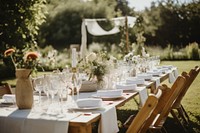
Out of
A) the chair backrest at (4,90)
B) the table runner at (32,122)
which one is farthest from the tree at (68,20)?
the table runner at (32,122)

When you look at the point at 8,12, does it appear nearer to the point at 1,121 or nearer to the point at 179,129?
the point at 179,129

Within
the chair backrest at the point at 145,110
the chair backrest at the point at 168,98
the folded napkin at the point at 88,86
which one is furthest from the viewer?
the folded napkin at the point at 88,86

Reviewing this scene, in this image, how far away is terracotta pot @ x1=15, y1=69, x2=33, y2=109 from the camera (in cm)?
296

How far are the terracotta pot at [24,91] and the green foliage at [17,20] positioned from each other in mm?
7324

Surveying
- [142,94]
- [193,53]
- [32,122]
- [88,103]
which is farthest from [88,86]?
[193,53]

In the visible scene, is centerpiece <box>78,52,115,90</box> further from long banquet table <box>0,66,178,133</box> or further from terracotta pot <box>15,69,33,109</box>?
terracotta pot <box>15,69,33,109</box>

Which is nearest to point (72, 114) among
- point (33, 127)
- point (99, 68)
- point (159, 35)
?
point (33, 127)

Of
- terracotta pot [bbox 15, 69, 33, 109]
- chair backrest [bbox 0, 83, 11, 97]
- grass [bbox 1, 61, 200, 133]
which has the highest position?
terracotta pot [bbox 15, 69, 33, 109]

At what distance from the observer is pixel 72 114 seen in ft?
8.84

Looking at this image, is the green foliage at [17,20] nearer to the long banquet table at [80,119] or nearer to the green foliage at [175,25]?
the long banquet table at [80,119]

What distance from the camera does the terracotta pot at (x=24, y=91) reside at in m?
2.96

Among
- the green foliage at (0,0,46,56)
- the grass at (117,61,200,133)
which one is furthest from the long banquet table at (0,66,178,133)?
the green foliage at (0,0,46,56)

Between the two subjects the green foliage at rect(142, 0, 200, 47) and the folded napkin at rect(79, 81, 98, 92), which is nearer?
the folded napkin at rect(79, 81, 98, 92)

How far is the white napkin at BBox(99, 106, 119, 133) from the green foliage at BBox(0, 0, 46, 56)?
7700mm
